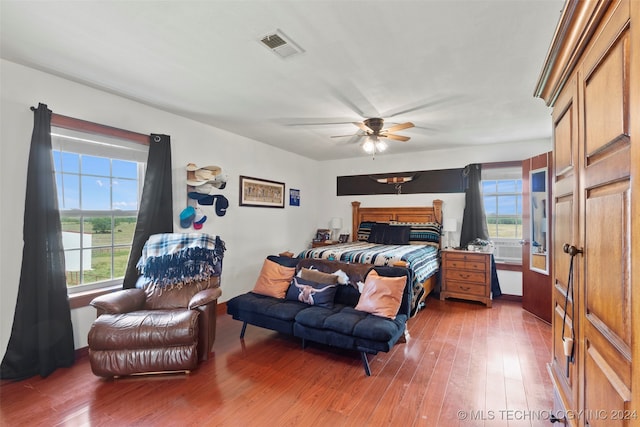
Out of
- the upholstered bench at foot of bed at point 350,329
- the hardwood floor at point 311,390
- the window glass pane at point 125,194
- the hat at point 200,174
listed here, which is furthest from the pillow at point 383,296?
the window glass pane at point 125,194

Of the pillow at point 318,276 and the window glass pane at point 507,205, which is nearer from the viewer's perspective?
the pillow at point 318,276

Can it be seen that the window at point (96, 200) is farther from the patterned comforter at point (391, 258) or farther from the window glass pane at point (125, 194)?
the patterned comforter at point (391, 258)

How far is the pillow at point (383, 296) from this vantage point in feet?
8.96

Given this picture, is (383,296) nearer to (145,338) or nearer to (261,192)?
(145,338)

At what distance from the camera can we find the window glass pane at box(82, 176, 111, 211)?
2900 mm

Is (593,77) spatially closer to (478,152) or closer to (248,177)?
(248,177)

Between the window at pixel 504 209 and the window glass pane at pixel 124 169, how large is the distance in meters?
4.99

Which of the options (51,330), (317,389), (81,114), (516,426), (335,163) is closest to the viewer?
(516,426)

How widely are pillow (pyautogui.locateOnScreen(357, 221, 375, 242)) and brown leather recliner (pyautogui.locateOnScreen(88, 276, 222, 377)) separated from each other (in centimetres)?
344

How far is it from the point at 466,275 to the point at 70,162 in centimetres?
506

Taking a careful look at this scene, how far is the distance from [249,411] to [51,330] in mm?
1835

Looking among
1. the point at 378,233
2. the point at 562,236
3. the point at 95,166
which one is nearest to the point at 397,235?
the point at 378,233

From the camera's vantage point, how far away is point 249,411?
2025 mm

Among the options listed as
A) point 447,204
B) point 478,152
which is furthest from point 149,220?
point 478,152
